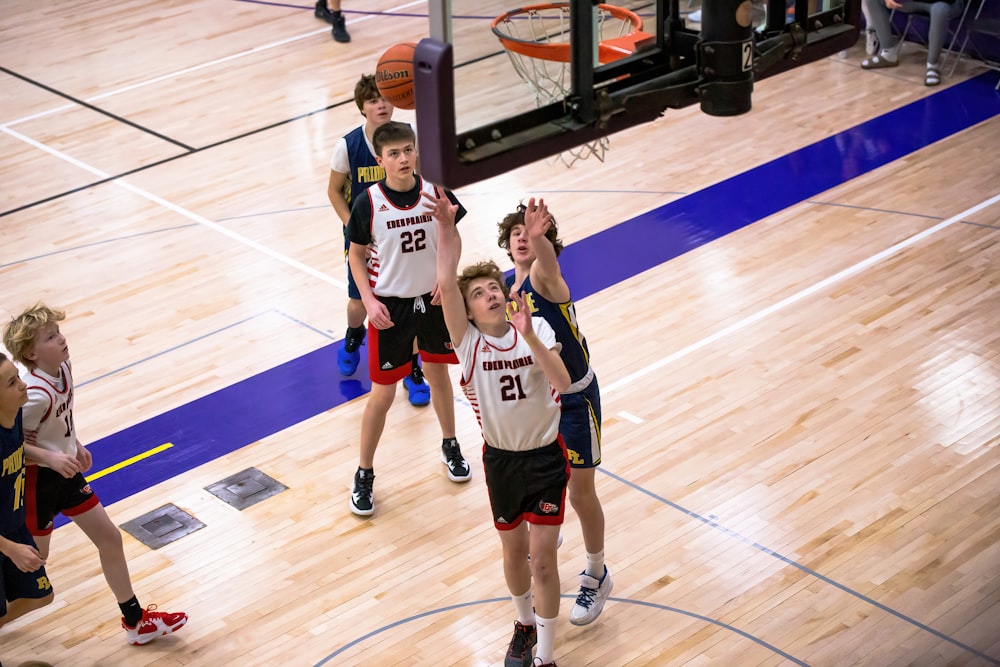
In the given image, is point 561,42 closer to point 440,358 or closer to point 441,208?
point 441,208

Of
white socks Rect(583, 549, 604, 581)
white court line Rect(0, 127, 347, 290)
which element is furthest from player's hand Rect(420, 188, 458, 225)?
white court line Rect(0, 127, 347, 290)

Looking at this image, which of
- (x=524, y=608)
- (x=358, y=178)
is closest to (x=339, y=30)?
(x=358, y=178)

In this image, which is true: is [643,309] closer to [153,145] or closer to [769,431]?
[769,431]

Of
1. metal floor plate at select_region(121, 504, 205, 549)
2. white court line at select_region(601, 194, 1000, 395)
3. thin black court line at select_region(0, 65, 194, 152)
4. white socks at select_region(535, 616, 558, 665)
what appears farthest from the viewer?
thin black court line at select_region(0, 65, 194, 152)

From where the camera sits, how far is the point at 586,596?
4.75 meters

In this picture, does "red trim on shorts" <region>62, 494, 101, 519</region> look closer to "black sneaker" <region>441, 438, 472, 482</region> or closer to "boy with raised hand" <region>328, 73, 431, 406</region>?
"boy with raised hand" <region>328, 73, 431, 406</region>

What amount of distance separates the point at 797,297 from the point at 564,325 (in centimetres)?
289

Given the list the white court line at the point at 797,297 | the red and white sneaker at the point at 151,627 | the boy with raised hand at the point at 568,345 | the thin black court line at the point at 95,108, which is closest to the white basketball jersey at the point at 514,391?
the boy with raised hand at the point at 568,345

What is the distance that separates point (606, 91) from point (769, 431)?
93.1 inches

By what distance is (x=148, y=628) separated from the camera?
4738 millimetres

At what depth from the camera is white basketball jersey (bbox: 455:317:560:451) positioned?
164 inches

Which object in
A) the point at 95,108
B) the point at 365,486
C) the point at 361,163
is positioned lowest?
the point at 365,486

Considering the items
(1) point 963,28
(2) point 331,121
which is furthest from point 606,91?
(1) point 963,28

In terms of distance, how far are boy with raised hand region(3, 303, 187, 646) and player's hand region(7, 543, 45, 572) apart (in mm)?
310
